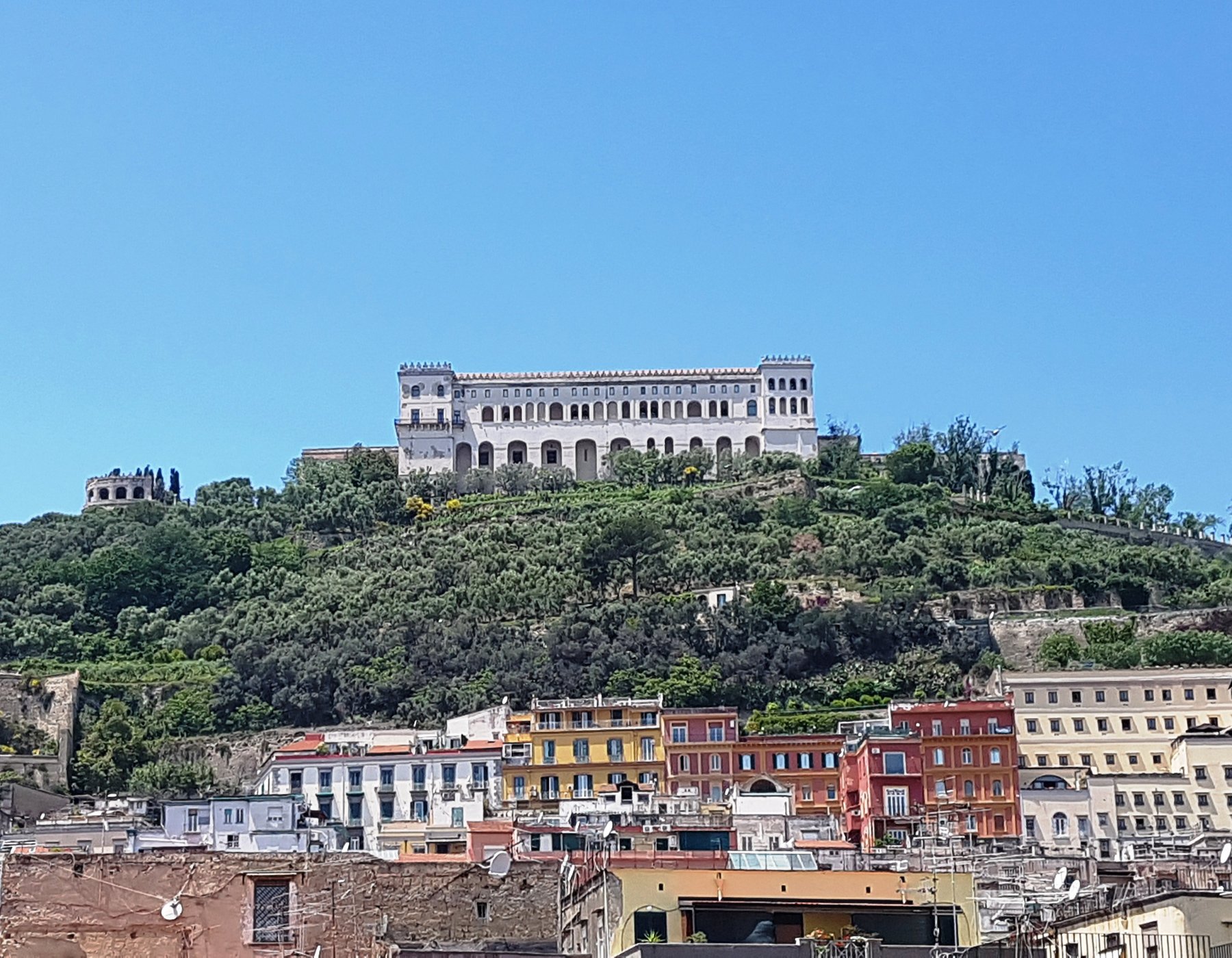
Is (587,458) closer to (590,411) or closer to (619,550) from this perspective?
(590,411)

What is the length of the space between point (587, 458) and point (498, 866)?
416 ft

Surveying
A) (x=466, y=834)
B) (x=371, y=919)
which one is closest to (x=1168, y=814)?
(x=466, y=834)

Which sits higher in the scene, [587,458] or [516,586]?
[587,458]

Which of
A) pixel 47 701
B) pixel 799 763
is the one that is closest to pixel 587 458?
pixel 47 701

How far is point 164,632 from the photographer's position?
117 meters

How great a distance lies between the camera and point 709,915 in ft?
80.2

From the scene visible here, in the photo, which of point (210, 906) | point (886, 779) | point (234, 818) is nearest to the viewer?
point (210, 906)

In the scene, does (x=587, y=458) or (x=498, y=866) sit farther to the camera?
(x=587, y=458)

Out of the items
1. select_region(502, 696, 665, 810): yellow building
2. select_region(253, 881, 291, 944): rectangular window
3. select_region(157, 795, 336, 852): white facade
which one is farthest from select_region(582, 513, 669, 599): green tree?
select_region(253, 881, 291, 944): rectangular window

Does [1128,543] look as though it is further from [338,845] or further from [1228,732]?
[338,845]

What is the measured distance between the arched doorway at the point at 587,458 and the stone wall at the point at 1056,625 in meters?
51.1

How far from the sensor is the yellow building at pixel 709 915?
24.2 meters

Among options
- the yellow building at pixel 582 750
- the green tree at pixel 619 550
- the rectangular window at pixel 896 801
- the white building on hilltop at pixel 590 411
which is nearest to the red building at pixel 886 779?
the rectangular window at pixel 896 801

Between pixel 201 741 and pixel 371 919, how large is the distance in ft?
240
